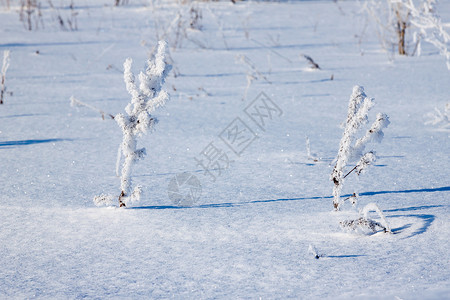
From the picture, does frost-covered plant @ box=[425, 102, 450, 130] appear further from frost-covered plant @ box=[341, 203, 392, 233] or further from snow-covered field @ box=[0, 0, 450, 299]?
frost-covered plant @ box=[341, 203, 392, 233]

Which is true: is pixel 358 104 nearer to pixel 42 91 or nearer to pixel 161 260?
pixel 161 260

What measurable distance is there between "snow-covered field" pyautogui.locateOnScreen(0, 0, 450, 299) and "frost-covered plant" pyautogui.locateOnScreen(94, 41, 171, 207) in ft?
0.28

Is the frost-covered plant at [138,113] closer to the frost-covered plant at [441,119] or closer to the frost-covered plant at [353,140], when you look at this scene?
the frost-covered plant at [353,140]

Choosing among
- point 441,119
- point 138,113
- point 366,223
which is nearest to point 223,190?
point 138,113

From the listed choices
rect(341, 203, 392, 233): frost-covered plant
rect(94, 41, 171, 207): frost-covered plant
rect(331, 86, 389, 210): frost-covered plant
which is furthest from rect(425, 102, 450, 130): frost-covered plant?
rect(94, 41, 171, 207): frost-covered plant

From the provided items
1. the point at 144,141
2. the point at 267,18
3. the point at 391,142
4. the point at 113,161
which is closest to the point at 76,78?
the point at 144,141

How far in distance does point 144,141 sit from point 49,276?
1352 mm

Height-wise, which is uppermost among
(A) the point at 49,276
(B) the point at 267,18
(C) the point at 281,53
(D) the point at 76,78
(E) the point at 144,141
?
(B) the point at 267,18

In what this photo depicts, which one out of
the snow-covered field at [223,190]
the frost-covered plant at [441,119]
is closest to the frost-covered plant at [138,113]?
the snow-covered field at [223,190]

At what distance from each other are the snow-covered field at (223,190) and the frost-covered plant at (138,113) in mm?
84

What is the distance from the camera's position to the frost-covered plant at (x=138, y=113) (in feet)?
5.74

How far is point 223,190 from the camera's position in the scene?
79.3 inches

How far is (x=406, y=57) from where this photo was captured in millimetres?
4832

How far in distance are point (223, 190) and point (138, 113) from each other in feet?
1.55
